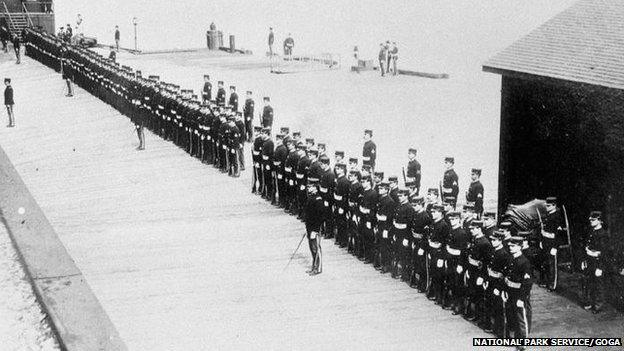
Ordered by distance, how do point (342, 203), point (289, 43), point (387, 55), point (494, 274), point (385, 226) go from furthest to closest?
point (289, 43)
point (387, 55)
point (342, 203)
point (385, 226)
point (494, 274)

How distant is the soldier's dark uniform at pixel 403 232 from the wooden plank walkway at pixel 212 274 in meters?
0.36

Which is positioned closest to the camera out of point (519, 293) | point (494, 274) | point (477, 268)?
point (519, 293)

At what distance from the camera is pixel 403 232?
13383 mm

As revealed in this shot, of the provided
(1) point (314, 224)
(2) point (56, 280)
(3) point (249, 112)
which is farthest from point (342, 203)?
(3) point (249, 112)

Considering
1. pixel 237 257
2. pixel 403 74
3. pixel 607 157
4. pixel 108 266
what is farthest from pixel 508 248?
pixel 403 74

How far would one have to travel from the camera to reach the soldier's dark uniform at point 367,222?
14195 millimetres

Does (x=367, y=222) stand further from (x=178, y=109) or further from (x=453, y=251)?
(x=178, y=109)

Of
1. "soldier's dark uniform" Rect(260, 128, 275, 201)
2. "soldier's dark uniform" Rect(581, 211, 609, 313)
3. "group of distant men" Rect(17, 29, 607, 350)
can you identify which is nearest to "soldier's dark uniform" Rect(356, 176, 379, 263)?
"group of distant men" Rect(17, 29, 607, 350)

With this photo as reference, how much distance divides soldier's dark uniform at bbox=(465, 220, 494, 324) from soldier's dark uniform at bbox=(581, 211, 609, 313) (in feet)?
5.41

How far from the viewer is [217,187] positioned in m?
20.5

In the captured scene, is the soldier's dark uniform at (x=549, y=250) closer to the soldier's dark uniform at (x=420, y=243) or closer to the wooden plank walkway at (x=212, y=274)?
the wooden plank walkway at (x=212, y=274)

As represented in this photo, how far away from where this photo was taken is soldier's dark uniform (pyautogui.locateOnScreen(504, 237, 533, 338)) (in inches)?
429

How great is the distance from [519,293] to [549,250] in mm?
2592

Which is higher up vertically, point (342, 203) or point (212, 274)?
point (342, 203)
